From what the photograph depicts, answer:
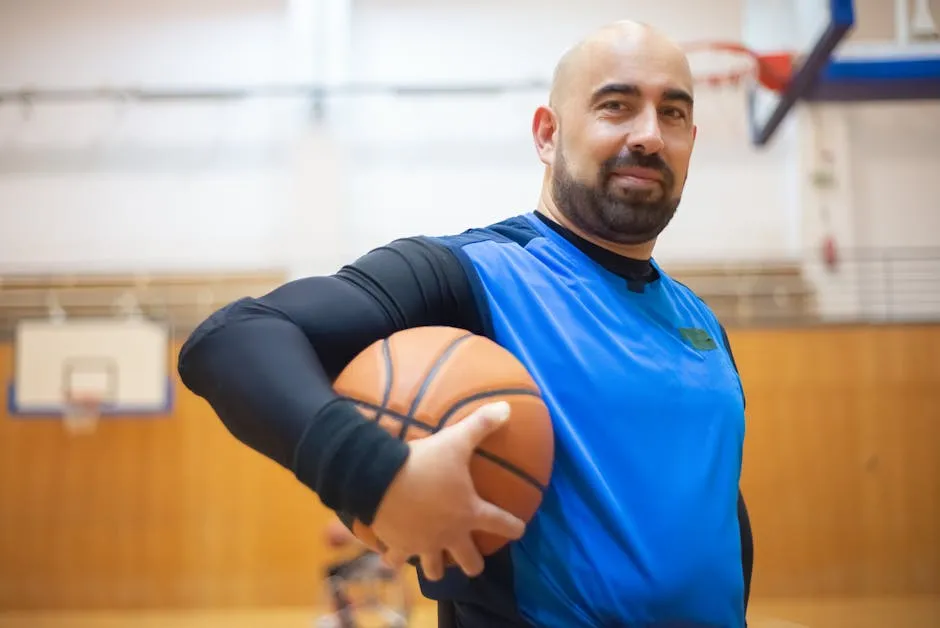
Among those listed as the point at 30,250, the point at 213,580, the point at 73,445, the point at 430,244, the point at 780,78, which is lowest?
the point at 213,580

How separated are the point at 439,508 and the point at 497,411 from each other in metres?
0.13

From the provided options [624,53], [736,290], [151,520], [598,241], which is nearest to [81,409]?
[151,520]

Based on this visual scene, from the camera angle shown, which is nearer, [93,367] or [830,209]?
[93,367]

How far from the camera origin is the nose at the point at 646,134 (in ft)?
3.96

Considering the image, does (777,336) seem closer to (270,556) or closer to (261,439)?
(270,556)

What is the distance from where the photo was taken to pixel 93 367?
6.33m

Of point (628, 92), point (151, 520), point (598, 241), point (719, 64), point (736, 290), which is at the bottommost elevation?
point (151, 520)

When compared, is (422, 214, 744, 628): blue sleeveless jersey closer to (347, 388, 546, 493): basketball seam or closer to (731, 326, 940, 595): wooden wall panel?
(347, 388, 546, 493): basketball seam

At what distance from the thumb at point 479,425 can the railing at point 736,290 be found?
6308 mm

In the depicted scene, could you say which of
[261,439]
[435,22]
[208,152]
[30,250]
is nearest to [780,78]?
[435,22]

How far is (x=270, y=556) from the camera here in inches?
256

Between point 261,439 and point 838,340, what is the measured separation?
257 inches

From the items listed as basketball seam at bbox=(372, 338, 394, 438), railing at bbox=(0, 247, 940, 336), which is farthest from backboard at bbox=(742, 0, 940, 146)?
basketball seam at bbox=(372, 338, 394, 438)

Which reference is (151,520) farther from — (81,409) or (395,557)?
(395,557)
